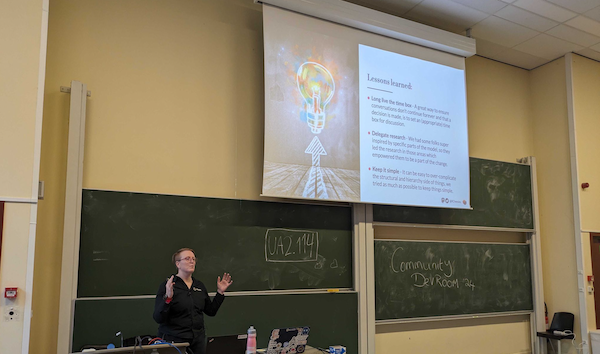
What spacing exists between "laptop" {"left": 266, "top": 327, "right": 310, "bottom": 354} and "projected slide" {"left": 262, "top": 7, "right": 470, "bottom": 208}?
125 centimetres

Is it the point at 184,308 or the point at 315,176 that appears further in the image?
the point at 315,176

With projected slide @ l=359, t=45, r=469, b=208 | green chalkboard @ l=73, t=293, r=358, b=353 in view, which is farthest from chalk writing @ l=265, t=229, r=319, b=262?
projected slide @ l=359, t=45, r=469, b=208

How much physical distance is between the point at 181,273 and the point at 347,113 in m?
2.14

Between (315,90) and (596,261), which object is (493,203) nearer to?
(596,261)

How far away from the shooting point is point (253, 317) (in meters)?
3.91

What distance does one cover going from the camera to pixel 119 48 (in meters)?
3.78

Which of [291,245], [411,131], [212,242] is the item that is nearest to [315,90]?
[411,131]

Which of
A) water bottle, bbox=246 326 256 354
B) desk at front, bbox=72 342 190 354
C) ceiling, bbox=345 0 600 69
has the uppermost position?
ceiling, bbox=345 0 600 69

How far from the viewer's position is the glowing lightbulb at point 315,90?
167 inches

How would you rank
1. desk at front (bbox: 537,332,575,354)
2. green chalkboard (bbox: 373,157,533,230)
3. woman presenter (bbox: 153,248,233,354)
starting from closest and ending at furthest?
woman presenter (bbox: 153,248,233,354) → green chalkboard (bbox: 373,157,533,230) → desk at front (bbox: 537,332,575,354)

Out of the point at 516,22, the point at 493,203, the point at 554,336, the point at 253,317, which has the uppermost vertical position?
the point at 516,22

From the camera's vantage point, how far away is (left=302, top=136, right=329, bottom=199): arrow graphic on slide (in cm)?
412

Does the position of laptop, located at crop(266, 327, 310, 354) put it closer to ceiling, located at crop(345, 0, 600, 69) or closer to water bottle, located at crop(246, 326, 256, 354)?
water bottle, located at crop(246, 326, 256, 354)

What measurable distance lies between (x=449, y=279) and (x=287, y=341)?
261cm
